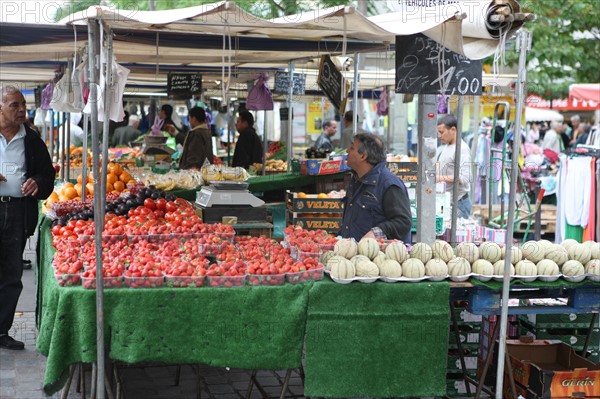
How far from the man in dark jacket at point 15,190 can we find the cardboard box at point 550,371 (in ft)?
13.4

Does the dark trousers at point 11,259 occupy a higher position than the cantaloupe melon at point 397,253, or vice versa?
the cantaloupe melon at point 397,253

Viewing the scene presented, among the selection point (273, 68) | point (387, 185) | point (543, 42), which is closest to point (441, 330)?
point (387, 185)

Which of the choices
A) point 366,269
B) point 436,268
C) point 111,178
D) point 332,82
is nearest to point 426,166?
point 436,268

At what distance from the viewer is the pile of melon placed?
507cm

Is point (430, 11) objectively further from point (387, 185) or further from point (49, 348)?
point (49, 348)

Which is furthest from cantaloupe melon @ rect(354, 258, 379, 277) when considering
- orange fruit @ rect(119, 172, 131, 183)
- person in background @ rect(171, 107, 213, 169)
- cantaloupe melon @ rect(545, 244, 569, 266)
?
person in background @ rect(171, 107, 213, 169)

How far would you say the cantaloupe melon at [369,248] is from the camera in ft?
17.6

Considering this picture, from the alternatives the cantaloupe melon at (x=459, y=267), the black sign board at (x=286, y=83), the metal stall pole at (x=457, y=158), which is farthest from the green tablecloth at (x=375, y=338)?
the black sign board at (x=286, y=83)

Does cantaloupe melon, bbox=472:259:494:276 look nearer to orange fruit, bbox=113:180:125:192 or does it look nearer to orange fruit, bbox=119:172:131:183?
orange fruit, bbox=113:180:125:192

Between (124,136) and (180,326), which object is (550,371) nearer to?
(180,326)

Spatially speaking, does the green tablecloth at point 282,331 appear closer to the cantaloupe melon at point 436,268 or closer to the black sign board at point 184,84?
the cantaloupe melon at point 436,268

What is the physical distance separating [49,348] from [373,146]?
2.90 m

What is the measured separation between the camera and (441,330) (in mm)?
5098

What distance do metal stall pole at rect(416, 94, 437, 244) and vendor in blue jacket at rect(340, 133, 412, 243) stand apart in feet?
1.22
